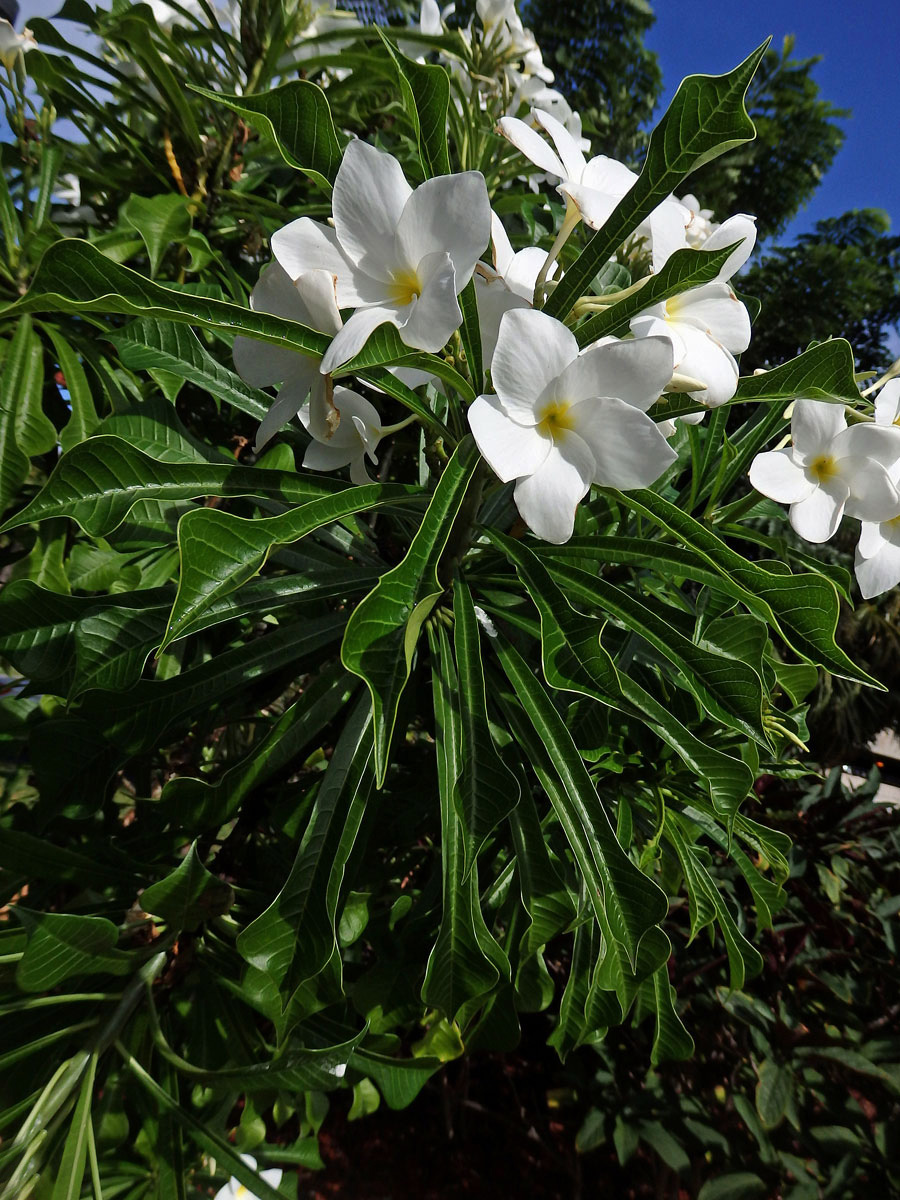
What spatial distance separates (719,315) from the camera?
648mm

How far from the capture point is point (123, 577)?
3.18 feet

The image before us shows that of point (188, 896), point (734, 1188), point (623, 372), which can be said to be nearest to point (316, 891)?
point (188, 896)

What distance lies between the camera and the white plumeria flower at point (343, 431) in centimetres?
65

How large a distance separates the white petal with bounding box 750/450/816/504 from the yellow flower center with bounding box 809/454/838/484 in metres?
0.01

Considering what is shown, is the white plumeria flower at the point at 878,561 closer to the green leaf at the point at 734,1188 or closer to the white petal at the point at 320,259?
the white petal at the point at 320,259

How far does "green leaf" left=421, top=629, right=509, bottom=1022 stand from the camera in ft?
2.15

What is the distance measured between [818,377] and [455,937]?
0.60 meters

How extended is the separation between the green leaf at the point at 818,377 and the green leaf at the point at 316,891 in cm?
51

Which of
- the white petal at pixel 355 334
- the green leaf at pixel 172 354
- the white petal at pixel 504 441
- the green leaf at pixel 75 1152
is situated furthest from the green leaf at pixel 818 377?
the green leaf at pixel 75 1152

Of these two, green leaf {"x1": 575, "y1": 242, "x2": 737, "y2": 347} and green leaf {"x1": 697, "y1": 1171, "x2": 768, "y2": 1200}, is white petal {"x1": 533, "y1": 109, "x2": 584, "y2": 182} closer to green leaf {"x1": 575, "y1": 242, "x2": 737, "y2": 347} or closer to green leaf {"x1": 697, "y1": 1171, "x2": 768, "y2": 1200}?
green leaf {"x1": 575, "y1": 242, "x2": 737, "y2": 347}

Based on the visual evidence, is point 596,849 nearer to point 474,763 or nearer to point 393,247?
point 474,763

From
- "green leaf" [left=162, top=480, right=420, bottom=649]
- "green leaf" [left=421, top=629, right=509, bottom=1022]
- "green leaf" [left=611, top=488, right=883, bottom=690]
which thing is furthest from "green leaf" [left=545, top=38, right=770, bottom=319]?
"green leaf" [left=421, top=629, right=509, bottom=1022]

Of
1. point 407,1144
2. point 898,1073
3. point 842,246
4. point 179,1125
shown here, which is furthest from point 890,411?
point 842,246

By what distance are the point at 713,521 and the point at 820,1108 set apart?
1342 millimetres
